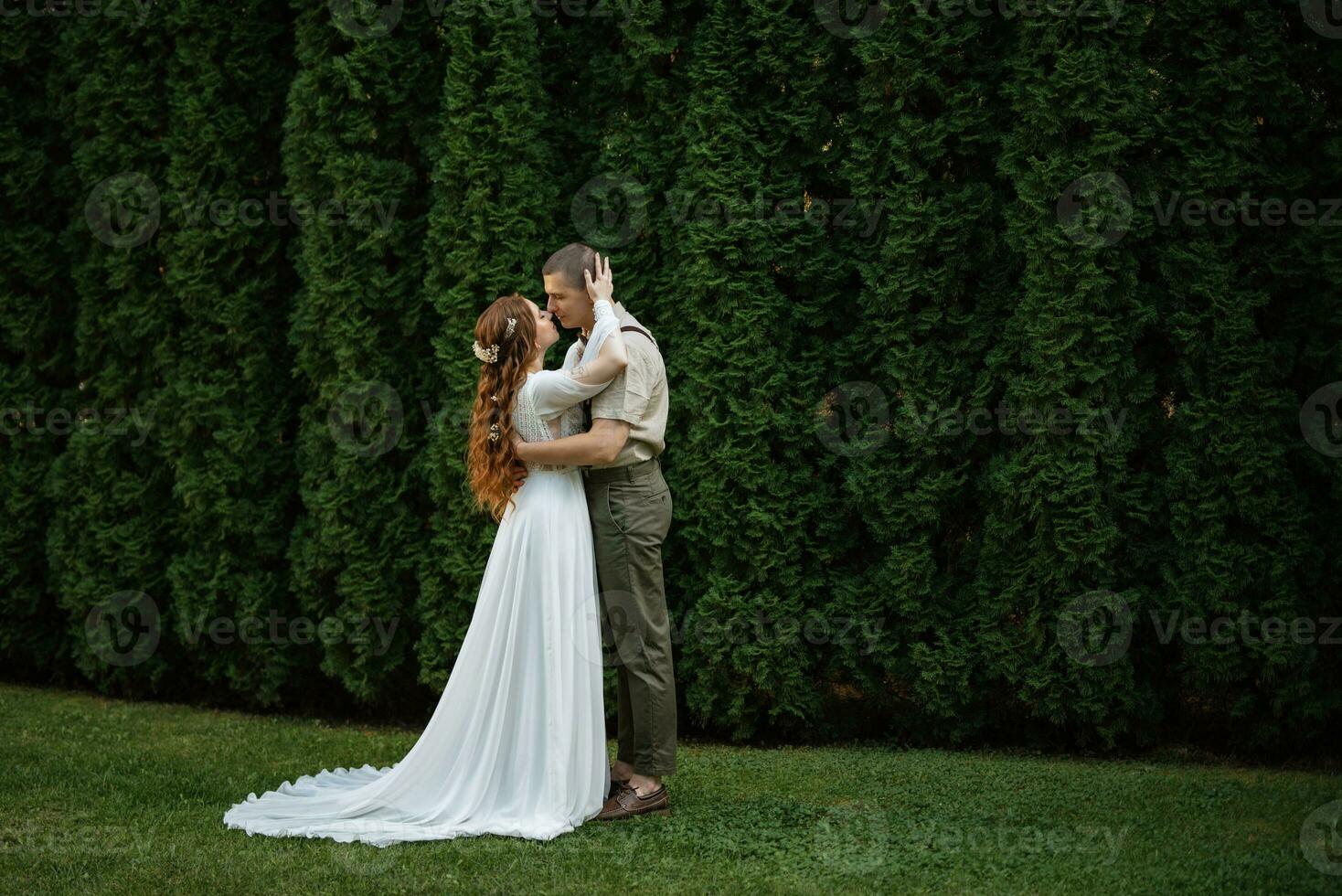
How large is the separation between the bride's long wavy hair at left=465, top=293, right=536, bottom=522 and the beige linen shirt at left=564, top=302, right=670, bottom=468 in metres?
0.40

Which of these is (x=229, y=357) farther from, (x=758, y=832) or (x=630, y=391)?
(x=758, y=832)

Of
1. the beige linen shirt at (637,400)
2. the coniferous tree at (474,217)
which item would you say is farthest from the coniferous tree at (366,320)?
the beige linen shirt at (637,400)

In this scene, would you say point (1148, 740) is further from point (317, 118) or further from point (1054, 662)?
point (317, 118)

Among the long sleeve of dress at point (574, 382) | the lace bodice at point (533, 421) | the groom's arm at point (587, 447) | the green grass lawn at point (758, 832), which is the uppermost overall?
the long sleeve of dress at point (574, 382)

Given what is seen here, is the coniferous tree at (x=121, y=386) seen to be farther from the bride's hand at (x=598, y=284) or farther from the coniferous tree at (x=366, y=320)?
the bride's hand at (x=598, y=284)

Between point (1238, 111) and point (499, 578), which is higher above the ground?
point (1238, 111)

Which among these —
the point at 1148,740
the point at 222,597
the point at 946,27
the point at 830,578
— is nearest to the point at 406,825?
the point at 830,578

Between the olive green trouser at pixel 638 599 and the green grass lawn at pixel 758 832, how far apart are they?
376mm

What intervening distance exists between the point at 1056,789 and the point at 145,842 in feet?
13.8

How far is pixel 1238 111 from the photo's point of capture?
6297 mm

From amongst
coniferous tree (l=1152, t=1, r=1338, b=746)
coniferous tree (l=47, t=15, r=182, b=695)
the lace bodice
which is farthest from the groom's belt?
coniferous tree (l=47, t=15, r=182, b=695)

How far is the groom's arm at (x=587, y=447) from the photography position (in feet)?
16.8

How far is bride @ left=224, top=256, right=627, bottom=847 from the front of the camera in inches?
198

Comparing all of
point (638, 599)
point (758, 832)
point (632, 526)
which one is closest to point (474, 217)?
point (632, 526)
